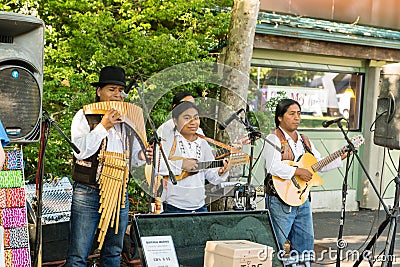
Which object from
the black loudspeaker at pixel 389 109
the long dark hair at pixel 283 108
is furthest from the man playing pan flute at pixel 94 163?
the black loudspeaker at pixel 389 109

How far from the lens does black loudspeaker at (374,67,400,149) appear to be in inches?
223

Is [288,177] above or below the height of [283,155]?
below

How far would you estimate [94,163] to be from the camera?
15.3ft

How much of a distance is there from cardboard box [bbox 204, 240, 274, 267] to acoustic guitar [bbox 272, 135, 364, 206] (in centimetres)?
150

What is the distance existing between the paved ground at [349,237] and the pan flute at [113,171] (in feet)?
6.76

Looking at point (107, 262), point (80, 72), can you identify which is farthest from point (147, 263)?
point (80, 72)

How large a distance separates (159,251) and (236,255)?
58 cm

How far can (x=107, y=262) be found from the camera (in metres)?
4.87

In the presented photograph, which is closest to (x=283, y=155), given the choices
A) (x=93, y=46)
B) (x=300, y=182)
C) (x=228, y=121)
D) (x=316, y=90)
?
(x=300, y=182)

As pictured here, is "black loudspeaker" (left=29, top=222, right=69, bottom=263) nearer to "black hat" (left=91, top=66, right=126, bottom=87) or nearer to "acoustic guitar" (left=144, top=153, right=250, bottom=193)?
"acoustic guitar" (left=144, top=153, right=250, bottom=193)

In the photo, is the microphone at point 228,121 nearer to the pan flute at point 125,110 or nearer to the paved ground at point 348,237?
the pan flute at point 125,110

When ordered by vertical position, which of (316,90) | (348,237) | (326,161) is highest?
(316,90)

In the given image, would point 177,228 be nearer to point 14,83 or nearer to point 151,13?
point 14,83

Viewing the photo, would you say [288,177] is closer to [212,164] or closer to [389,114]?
[212,164]
